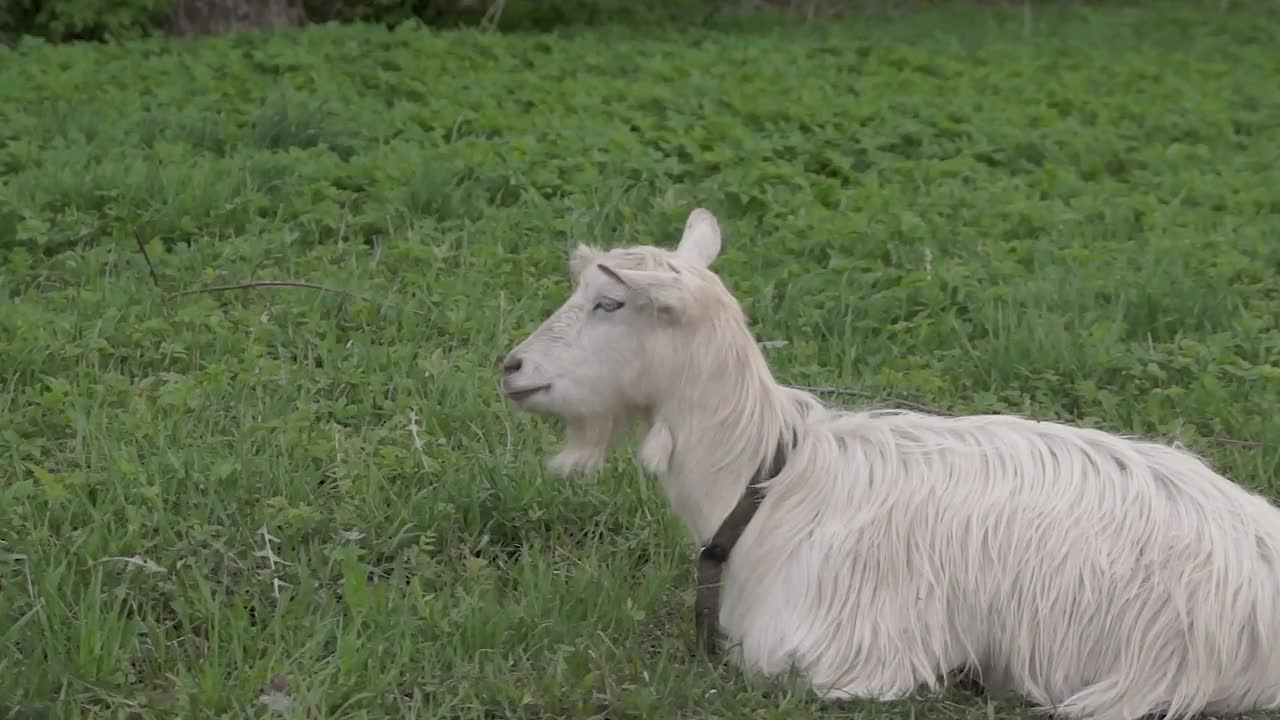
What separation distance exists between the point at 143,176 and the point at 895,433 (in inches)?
197

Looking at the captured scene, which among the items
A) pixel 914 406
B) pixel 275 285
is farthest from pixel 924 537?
pixel 275 285

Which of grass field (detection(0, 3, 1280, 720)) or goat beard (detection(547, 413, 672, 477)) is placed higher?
goat beard (detection(547, 413, 672, 477))

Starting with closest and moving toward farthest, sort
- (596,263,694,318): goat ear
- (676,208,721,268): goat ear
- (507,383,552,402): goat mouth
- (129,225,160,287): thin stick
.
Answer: (596,263,694,318): goat ear → (507,383,552,402): goat mouth → (676,208,721,268): goat ear → (129,225,160,287): thin stick

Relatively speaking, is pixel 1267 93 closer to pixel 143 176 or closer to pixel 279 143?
pixel 279 143

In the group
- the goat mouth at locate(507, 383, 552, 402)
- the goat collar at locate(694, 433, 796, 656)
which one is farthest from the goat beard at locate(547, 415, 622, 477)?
the goat collar at locate(694, 433, 796, 656)

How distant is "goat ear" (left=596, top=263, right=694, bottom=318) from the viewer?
424 cm

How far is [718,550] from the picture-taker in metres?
4.59

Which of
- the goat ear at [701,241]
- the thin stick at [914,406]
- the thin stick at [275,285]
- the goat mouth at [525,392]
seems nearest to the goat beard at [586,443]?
the goat mouth at [525,392]

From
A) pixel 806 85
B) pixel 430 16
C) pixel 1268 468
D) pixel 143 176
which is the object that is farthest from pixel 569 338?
pixel 430 16

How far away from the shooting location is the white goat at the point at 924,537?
4332mm

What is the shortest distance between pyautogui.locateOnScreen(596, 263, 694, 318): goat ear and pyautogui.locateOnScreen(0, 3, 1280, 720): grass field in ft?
3.00

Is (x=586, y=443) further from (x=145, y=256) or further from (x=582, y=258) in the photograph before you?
(x=145, y=256)

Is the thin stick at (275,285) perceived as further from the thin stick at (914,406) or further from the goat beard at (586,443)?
the goat beard at (586,443)

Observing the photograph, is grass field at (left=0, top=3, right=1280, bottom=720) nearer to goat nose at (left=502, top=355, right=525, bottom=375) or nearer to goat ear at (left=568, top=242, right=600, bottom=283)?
goat nose at (left=502, top=355, right=525, bottom=375)
